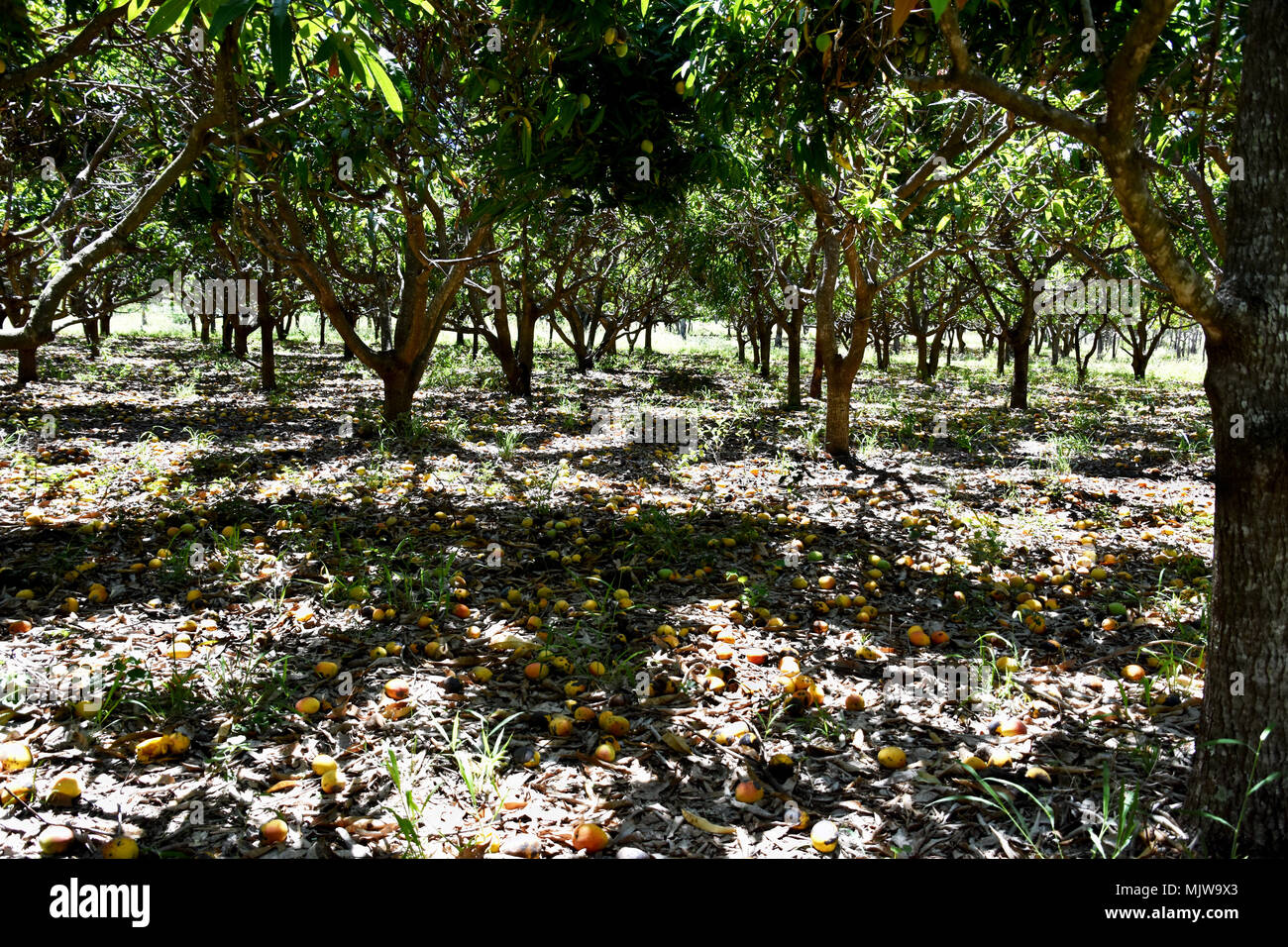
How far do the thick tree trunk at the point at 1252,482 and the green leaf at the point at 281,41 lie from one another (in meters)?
2.27

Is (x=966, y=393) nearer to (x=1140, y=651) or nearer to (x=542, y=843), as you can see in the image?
(x=1140, y=651)

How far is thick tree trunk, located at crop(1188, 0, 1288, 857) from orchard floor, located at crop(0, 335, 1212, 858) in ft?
0.79

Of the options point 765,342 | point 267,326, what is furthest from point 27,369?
point 765,342

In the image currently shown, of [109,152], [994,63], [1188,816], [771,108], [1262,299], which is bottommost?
[1188,816]

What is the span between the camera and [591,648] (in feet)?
11.6

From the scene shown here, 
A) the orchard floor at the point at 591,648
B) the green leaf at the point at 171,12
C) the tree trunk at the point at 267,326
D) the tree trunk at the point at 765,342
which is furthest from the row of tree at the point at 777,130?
the tree trunk at the point at 765,342

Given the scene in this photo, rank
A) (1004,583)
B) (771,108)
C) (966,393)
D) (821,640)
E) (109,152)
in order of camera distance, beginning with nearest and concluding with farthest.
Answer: (771,108), (821,640), (1004,583), (109,152), (966,393)

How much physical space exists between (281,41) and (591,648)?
105 inches

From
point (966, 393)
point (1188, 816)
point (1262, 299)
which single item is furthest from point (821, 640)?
point (966, 393)

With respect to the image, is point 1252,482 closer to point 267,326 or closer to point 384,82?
point 384,82

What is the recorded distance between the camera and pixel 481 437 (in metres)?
8.90

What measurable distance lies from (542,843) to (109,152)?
8829 millimetres

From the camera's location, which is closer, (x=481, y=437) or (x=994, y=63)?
(x=994, y=63)

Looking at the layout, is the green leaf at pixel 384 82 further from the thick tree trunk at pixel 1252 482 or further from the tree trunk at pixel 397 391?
the tree trunk at pixel 397 391
